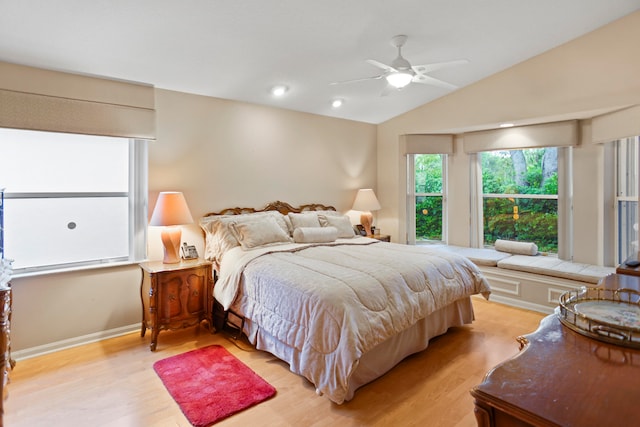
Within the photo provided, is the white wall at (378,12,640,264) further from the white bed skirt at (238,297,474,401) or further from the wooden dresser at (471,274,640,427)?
the wooden dresser at (471,274,640,427)

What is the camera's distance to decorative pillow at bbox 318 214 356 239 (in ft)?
14.2

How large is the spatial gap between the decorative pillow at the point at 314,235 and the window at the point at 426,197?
200 cm

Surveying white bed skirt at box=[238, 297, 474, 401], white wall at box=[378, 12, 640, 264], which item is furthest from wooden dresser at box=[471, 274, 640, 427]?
white wall at box=[378, 12, 640, 264]

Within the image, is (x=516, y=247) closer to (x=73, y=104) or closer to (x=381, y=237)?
(x=381, y=237)

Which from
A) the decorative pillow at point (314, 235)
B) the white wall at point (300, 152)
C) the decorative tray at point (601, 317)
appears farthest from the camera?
the decorative pillow at point (314, 235)

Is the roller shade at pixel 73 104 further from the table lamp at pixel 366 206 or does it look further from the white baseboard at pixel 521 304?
the white baseboard at pixel 521 304

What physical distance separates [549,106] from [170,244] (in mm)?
4163

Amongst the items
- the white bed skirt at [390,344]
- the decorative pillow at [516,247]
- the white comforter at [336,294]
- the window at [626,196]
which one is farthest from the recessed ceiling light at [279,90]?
the window at [626,196]

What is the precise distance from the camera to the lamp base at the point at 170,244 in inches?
131

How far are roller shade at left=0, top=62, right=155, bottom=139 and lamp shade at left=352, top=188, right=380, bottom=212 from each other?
2.87 m

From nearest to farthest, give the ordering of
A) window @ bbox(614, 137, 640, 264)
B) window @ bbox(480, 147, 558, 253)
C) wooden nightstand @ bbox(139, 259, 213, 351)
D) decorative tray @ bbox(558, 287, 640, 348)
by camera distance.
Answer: decorative tray @ bbox(558, 287, 640, 348) < wooden nightstand @ bbox(139, 259, 213, 351) < window @ bbox(614, 137, 640, 264) < window @ bbox(480, 147, 558, 253)

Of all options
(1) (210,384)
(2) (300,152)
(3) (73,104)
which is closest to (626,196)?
(2) (300,152)

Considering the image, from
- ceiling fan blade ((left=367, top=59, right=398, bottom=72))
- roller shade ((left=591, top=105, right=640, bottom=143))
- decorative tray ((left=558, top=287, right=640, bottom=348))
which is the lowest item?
decorative tray ((left=558, top=287, right=640, bottom=348))

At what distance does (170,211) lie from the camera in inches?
130
